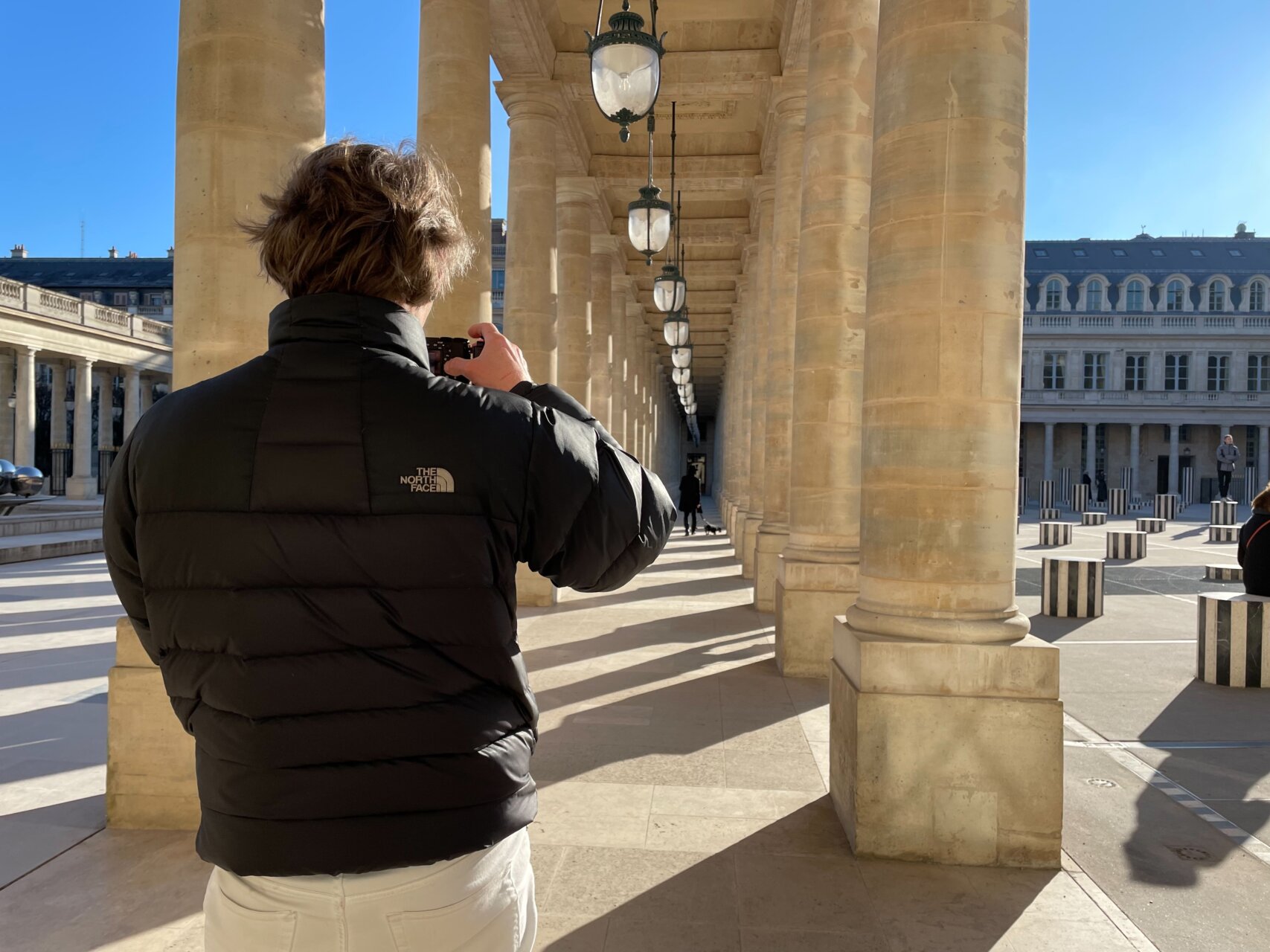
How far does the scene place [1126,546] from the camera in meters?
20.9

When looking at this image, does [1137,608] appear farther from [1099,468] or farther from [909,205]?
[1099,468]

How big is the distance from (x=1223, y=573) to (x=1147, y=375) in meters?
55.7

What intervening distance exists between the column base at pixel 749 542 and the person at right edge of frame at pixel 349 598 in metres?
14.8

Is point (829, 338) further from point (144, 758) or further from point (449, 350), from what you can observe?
point (449, 350)

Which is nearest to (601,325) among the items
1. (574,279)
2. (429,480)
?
(574,279)

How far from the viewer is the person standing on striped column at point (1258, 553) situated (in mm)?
9023

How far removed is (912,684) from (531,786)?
3.58 meters

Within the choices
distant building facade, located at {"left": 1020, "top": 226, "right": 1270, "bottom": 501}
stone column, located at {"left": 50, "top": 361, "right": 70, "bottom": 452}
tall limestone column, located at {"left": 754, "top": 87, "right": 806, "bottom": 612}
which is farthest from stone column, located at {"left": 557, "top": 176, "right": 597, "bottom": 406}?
distant building facade, located at {"left": 1020, "top": 226, "right": 1270, "bottom": 501}

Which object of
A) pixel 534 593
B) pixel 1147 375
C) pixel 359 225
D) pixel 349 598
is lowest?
pixel 534 593

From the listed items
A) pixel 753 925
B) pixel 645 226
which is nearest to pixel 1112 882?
pixel 753 925

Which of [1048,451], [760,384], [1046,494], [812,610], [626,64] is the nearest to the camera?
[626,64]

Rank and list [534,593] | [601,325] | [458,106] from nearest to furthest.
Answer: [458,106] → [534,593] → [601,325]

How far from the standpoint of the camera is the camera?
192cm

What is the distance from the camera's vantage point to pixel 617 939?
3.71 m
